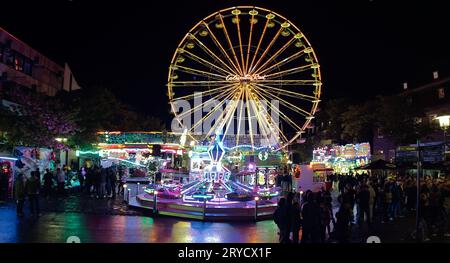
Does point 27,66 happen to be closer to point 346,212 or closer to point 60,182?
point 60,182

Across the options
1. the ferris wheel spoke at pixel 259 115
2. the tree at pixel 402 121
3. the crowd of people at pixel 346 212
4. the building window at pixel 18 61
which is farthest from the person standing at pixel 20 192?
the tree at pixel 402 121

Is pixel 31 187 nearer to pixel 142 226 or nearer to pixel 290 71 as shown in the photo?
pixel 142 226

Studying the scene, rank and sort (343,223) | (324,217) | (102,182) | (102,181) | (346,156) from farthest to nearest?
(346,156) < (102,181) < (102,182) < (324,217) < (343,223)

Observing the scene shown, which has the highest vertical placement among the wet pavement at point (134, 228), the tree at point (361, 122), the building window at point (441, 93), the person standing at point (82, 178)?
the building window at point (441, 93)

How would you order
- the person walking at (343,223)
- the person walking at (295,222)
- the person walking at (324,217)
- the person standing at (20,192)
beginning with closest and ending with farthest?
the person walking at (295,222)
the person walking at (343,223)
the person walking at (324,217)
the person standing at (20,192)

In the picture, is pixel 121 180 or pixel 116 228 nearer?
pixel 116 228

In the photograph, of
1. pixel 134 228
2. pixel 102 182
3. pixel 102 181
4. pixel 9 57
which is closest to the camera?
pixel 134 228

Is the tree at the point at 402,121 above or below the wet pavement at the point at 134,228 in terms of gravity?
above

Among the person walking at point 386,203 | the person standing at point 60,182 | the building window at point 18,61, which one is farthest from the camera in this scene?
the building window at point 18,61

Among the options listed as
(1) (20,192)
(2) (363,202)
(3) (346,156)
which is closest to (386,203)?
(2) (363,202)

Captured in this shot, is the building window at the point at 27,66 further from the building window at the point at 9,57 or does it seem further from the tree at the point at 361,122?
the tree at the point at 361,122

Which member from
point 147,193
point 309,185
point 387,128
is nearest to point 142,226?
point 147,193

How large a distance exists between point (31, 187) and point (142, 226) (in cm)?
498

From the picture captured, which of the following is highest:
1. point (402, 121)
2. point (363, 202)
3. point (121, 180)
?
point (402, 121)
